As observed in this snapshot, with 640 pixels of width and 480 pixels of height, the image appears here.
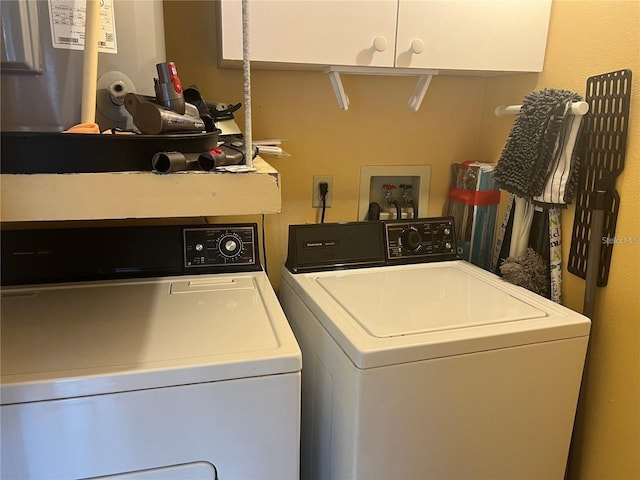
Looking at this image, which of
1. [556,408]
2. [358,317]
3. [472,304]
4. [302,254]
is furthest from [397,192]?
[556,408]

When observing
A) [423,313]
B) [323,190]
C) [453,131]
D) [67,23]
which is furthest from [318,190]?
[67,23]

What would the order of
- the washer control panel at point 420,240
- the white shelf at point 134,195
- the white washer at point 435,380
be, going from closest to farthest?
the white shelf at point 134,195 < the white washer at point 435,380 < the washer control panel at point 420,240

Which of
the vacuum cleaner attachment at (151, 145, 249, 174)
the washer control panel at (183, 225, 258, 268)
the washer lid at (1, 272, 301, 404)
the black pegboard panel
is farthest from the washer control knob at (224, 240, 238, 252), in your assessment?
the black pegboard panel

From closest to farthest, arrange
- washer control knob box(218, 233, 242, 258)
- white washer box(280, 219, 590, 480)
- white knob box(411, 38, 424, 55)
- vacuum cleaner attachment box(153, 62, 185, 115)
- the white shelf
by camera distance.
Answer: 1. the white shelf
2. vacuum cleaner attachment box(153, 62, 185, 115)
3. white washer box(280, 219, 590, 480)
4. white knob box(411, 38, 424, 55)
5. washer control knob box(218, 233, 242, 258)

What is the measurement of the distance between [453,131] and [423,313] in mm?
838

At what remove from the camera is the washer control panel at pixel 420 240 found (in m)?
1.53

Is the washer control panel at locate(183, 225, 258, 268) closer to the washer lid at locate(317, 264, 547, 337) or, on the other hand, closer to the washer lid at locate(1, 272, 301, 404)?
the washer lid at locate(1, 272, 301, 404)

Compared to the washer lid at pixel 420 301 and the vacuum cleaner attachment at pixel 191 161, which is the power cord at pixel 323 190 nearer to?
the washer lid at pixel 420 301

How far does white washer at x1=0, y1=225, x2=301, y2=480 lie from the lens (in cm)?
81

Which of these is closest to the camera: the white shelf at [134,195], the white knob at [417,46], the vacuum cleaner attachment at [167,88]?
the white shelf at [134,195]

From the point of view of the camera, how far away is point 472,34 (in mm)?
1310

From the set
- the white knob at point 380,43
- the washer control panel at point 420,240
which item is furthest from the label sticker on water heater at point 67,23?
the washer control panel at point 420,240

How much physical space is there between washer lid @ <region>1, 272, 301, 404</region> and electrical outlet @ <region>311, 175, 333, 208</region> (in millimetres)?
459

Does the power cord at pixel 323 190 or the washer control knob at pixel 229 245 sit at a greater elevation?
the power cord at pixel 323 190
